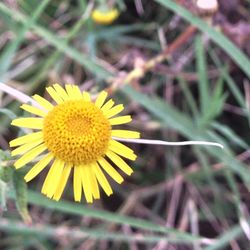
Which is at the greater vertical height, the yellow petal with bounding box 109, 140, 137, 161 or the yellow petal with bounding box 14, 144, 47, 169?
the yellow petal with bounding box 109, 140, 137, 161

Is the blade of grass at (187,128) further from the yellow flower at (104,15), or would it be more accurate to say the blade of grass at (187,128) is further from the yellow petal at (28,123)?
the yellow petal at (28,123)

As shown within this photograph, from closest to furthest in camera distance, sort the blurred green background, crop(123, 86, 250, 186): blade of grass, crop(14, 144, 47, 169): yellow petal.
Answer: crop(14, 144, 47, 169): yellow petal < crop(123, 86, 250, 186): blade of grass < the blurred green background

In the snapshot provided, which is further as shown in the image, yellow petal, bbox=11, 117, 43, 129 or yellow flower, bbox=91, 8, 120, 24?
yellow flower, bbox=91, 8, 120, 24

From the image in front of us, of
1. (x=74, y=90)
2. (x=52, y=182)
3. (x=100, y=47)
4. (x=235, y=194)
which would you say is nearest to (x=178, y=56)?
(x=100, y=47)

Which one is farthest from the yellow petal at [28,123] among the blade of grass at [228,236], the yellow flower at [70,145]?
the blade of grass at [228,236]

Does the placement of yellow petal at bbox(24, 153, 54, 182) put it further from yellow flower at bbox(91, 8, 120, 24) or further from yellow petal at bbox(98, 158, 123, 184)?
yellow flower at bbox(91, 8, 120, 24)

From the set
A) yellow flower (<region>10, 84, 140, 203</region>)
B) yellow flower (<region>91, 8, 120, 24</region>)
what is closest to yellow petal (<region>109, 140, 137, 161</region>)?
yellow flower (<region>10, 84, 140, 203</region>)

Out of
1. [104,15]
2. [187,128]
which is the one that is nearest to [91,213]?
[187,128]

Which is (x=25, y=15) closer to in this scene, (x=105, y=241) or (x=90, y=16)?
(x=90, y=16)
